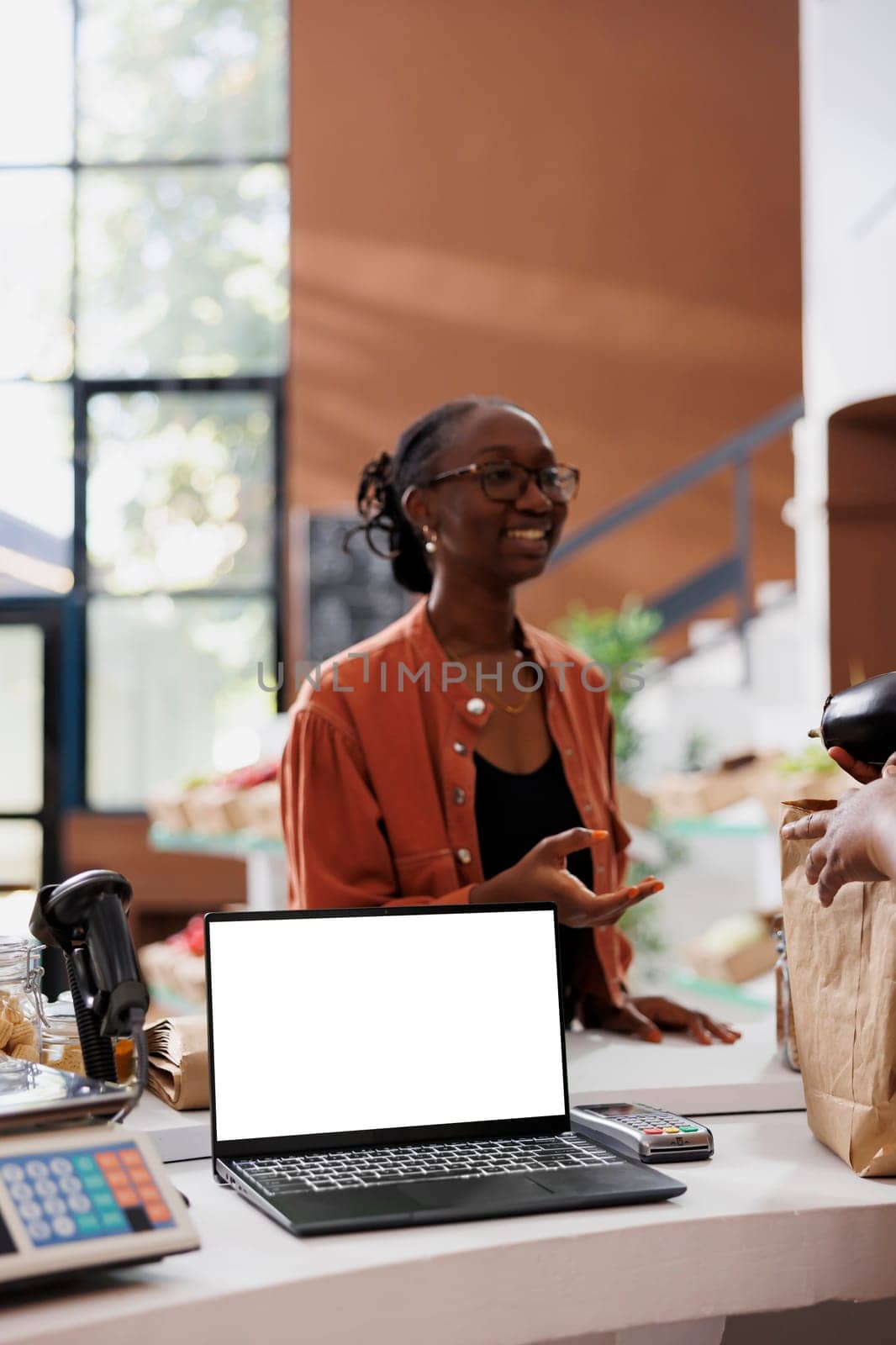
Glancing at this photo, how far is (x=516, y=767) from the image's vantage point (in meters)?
1.86

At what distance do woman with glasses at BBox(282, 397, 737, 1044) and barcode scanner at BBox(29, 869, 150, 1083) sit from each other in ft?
1.74

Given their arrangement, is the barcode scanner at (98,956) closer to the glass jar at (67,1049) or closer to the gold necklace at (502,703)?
the glass jar at (67,1049)

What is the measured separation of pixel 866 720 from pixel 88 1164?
0.73m

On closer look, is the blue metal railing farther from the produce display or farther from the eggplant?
the eggplant

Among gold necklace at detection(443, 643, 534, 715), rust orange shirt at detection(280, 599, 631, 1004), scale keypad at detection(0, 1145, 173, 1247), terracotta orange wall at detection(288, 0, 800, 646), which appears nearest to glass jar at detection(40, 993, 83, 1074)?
scale keypad at detection(0, 1145, 173, 1247)

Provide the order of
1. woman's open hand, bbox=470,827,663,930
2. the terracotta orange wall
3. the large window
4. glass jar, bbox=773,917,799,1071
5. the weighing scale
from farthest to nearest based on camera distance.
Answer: the large window → the terracotta orange wall → glass jar, bbox=773,917,799,1071 → woman's open hand, bbox=470,827,663,930 → the weighing scale

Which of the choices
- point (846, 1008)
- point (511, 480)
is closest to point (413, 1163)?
point (846, 1008)

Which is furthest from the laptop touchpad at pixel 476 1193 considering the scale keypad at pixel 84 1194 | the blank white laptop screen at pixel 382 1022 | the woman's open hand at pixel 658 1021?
the woman's open hand at pixel 658 1021

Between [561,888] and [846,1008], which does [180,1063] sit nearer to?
[561,888]

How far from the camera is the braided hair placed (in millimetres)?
1942

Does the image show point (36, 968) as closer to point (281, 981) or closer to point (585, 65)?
point (281, 981)

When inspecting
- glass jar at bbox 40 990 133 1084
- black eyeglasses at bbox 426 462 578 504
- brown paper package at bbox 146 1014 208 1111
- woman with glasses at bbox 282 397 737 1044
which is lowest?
brown paper package at bbox 146 1014 208 1111

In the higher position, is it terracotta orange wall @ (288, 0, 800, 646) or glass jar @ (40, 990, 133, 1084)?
terracotta orange wall @ (288, 0, 800, 646)

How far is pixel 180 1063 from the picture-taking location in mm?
1354
